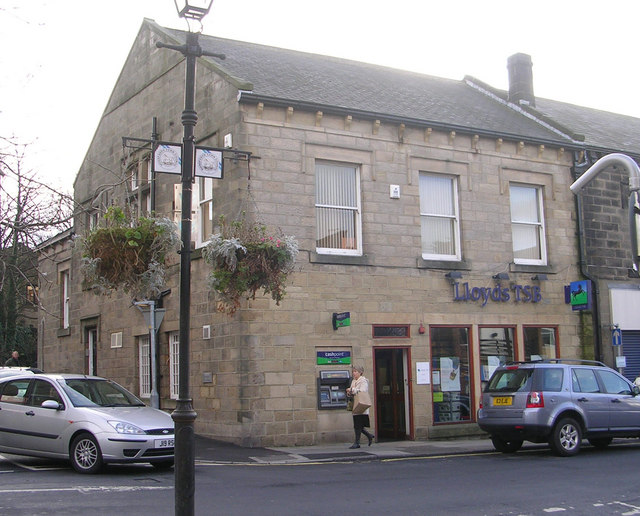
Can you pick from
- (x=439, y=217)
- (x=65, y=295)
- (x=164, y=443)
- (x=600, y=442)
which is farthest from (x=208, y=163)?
(x=65, y=295)

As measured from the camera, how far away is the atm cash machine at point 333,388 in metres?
16.3

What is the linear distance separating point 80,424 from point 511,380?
8097 millimetres

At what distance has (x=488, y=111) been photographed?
73.3 feet

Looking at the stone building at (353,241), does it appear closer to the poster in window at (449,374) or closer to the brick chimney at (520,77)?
the poster in window at (449,374)

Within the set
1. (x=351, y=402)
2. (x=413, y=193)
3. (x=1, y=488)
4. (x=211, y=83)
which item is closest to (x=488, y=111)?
(x=413, y=193)

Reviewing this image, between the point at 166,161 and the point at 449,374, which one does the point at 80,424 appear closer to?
the point at 166,161

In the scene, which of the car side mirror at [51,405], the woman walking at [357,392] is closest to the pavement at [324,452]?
the woman walking at [357,392]

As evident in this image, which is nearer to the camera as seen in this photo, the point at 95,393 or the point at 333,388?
the point at 95,393

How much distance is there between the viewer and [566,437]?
1411 cm

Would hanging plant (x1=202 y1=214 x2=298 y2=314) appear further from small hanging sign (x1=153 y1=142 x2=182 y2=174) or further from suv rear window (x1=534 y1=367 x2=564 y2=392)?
suv rear window (x1=534 y1=367 x2=564 y2=392)

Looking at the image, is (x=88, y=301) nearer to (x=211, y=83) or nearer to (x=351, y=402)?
(x=211, y=83)

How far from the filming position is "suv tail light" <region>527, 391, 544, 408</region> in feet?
45.8

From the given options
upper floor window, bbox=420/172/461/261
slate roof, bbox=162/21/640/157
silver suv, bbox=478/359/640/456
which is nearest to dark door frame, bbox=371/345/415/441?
upper floor window, bbox=420/172/461/261

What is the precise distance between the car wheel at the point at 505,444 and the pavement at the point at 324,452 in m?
0.36
